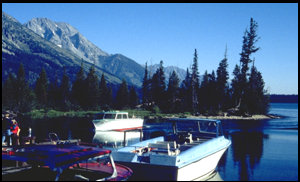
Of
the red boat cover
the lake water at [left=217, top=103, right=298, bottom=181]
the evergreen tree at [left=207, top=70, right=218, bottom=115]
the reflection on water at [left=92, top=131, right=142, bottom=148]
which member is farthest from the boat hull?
the evergreen tree at [left=207, top=70, right=218, bottom=115]

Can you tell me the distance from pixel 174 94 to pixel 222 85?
14.8m

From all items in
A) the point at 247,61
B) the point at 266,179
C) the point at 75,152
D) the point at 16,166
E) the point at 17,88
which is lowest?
the point at 266,179

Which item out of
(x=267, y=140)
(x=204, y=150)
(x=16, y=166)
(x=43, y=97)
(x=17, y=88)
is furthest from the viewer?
(x=43, y=97)

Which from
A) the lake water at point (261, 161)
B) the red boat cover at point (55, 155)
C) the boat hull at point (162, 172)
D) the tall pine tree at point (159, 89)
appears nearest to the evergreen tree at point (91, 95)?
the tall pine tree at point (159, 89)

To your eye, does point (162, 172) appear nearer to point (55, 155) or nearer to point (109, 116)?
point (55, 155)

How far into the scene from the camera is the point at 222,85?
309ft

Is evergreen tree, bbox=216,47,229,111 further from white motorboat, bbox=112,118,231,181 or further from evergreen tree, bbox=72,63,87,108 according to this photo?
white motorboat, bbox=112,118,231,181

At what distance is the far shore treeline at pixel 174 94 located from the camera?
8669 cm

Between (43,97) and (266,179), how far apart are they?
8273cm

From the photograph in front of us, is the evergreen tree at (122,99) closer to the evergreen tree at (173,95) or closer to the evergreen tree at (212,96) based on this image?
the evergreen tree at (173,95)

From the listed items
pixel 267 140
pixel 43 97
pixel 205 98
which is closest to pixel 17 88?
pixel 43 97

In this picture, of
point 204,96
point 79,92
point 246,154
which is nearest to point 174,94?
point 204,96

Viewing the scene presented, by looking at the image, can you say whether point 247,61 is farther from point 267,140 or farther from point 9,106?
point 9,106

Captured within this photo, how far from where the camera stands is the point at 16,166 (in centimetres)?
1630
